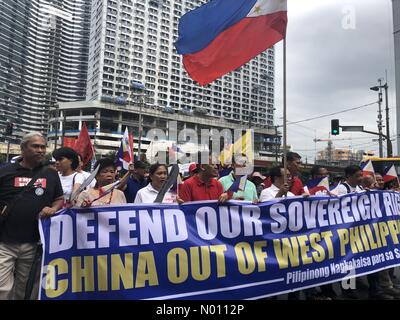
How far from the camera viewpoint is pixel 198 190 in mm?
4492

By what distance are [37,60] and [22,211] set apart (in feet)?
292

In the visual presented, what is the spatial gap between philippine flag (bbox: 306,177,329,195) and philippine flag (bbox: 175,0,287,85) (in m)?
1.94

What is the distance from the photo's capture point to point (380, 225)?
15.9 ft

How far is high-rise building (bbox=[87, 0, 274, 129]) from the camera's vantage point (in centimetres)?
11388

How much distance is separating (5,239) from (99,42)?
122065mm

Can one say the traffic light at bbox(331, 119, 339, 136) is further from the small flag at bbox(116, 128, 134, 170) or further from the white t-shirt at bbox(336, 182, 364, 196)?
the white t-shirt at bbox(336, 182, 364, 196)

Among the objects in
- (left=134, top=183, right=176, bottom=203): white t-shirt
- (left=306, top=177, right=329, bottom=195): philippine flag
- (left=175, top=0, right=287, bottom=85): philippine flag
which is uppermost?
(left=175, top=0, right=287, bottom=85): philippine flag

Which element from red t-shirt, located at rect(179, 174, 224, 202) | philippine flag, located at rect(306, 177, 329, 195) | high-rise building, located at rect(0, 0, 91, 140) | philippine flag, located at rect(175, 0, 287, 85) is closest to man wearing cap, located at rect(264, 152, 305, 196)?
philippine flag, located at rect(306, 177, 329, 195)

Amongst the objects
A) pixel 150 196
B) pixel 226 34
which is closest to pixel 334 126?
pixel 226 34

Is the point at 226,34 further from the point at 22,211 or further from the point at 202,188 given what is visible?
the point at 22,211
